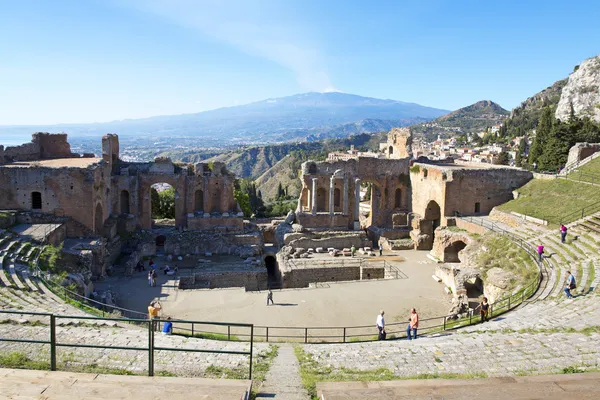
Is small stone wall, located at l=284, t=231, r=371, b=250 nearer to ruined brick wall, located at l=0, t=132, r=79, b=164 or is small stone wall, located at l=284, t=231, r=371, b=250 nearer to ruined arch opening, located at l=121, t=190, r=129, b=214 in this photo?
ruined arch opening, located at l=121, t=190, r=129, b=214

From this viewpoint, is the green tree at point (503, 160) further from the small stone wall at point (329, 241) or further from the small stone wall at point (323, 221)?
the small stone wall at point (329, 241)

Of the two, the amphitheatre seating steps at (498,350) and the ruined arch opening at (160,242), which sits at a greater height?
the amphitheatre seating steps at (498,350)

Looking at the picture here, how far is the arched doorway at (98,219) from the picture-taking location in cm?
2909

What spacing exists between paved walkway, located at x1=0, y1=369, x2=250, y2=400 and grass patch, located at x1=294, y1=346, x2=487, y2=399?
2.34m

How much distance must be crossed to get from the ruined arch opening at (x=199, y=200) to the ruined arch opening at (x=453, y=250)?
1862 centimetres

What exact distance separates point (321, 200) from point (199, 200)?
11185mm

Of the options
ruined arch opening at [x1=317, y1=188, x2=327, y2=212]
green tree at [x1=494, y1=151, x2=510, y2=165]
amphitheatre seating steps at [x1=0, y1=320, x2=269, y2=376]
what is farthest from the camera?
green tree at [x1=494, y1=151, x2=510, y2=165]

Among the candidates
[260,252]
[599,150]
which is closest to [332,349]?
[260,252]

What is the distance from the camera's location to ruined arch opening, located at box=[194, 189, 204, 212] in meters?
35.5

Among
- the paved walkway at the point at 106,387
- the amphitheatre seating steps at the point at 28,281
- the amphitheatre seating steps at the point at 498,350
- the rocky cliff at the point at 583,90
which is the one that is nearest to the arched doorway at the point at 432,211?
the amphitheatre seating steps at the point at 498,350

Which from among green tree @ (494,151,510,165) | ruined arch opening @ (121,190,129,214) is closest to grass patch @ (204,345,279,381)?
ruined arch opening @ (121,190,129,214)

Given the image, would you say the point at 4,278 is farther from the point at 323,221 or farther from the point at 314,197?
the point at 314,197

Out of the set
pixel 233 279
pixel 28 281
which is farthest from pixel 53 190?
pixel 233 279

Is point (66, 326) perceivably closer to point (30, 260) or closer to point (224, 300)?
point (30, 260)
